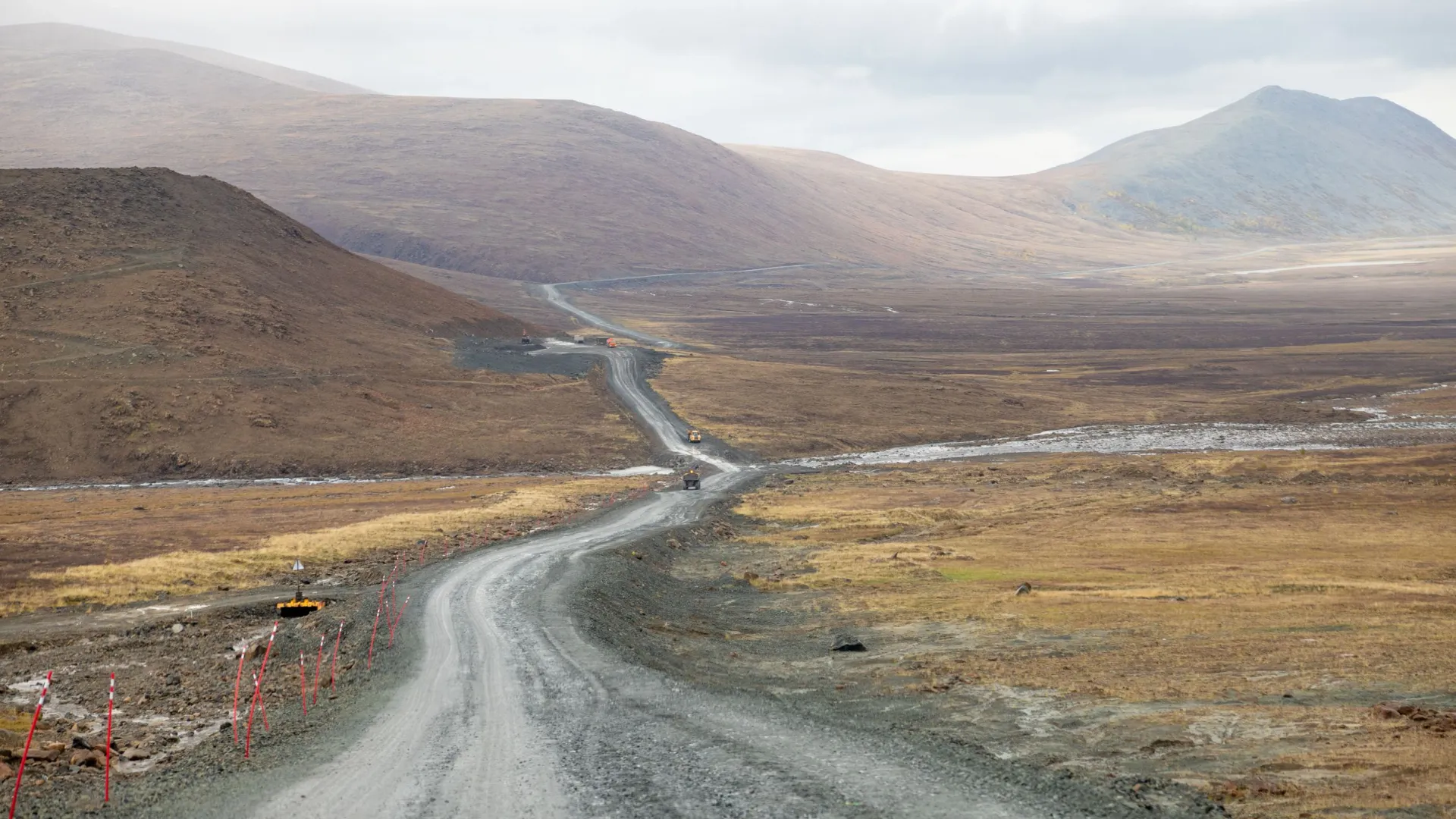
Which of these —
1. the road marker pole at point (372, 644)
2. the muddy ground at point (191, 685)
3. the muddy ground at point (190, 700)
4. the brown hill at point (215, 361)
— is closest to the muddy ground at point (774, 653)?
the road marker pole at point (372, 644)

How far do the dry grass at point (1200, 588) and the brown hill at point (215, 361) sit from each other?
36.6m

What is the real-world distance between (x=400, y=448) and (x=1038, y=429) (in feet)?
199

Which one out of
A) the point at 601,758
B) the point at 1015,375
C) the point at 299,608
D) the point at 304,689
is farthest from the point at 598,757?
the point at 1015,375

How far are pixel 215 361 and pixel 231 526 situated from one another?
46.0 meters

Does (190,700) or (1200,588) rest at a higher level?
(1200,588)

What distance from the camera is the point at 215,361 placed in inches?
3755

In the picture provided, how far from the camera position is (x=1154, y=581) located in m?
37.8

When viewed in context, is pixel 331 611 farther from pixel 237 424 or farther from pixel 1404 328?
pixel 1404 328

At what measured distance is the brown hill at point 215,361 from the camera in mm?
83062

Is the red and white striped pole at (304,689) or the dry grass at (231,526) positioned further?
the dry grass at (231,526)

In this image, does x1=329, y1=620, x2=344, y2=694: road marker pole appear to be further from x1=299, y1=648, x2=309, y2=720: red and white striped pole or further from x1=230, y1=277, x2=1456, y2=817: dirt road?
x1=230, y1=277, x2=1456, y2=817: dirt road

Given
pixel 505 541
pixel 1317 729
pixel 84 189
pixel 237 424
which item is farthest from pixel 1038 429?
pixel 84 189

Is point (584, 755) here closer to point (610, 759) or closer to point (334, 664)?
point (610, 759)

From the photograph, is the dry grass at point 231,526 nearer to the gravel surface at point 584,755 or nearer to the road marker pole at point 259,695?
the road marker pole at point 259,695
